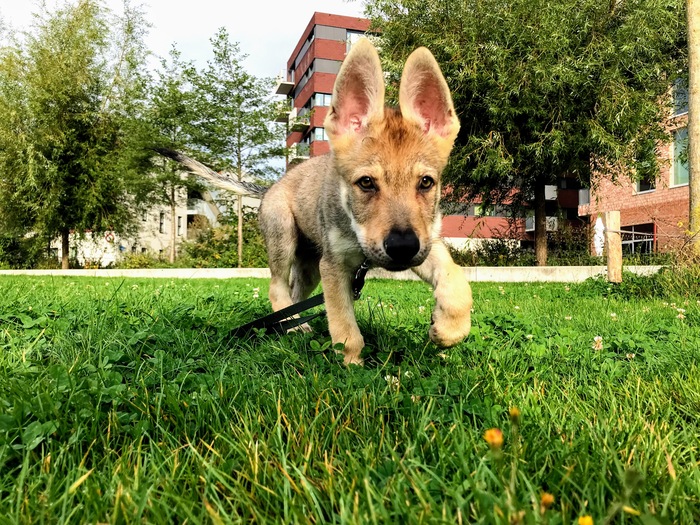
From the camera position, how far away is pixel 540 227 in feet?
68.6

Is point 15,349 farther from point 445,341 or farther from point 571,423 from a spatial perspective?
A: point 571,423

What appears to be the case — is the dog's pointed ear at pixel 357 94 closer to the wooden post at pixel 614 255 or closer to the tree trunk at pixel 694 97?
the wooden post at pixel 614 255

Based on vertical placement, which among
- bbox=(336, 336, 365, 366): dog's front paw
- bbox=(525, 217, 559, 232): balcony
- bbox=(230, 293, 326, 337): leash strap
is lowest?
bbox=(336, 336, 365, 366): dog's front paw

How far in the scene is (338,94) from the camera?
135 inches

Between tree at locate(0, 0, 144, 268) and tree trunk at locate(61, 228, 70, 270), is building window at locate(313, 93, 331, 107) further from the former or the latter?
tree trunk at locate(61, 228, 70, 270)

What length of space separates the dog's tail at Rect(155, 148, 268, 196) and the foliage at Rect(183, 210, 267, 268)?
58.3 feet

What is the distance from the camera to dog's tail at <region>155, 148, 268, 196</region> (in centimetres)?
452

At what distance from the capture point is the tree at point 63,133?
1022 inches

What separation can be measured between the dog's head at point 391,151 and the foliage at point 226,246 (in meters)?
20.6

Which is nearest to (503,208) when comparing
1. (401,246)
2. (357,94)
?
(357,94)

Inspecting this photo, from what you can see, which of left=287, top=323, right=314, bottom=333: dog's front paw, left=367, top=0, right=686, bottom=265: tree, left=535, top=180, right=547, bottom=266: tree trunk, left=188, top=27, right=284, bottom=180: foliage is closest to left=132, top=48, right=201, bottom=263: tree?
left=188, top=27, right=284, bottom=180: foliage

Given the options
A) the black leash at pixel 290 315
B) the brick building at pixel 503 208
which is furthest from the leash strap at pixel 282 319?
the brick building at pixel 503 208

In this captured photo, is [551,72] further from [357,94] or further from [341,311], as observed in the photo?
[341,311]

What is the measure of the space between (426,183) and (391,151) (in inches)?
11.7
